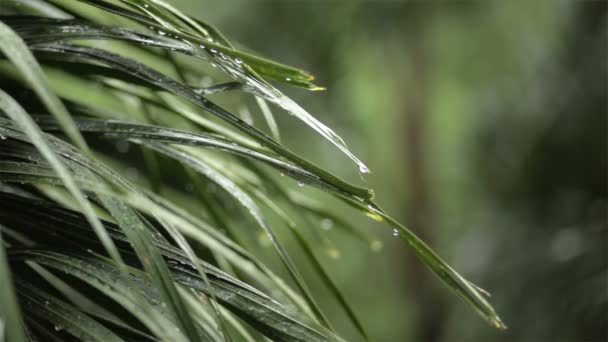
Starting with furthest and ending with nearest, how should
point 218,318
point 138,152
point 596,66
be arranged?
point 596,66
point 138,152
point 218,318

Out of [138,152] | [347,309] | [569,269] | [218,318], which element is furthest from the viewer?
[569,269]

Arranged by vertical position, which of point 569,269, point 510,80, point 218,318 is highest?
point 510,80

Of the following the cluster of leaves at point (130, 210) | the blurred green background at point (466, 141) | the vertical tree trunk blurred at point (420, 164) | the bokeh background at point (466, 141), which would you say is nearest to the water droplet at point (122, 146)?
the cluster of leaves at point (130, 210)

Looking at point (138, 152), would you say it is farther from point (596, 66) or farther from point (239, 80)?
point (596, 66)

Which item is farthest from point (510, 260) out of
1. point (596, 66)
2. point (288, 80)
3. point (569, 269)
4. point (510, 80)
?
point (288, 80)

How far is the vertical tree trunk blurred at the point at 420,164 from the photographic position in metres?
2.86

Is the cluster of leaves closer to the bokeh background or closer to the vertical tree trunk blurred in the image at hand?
the bokeh background

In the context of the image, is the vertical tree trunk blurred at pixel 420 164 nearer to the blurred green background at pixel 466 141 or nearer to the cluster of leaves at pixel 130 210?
the blurred green background at pixel 466 141

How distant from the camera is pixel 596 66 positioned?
190 centimetres

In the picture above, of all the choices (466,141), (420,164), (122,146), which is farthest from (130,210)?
(420,164)

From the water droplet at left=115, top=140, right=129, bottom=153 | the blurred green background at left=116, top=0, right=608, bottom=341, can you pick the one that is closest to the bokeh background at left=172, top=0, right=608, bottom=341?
the blurred green background at left=116, top=0, right=608, bottom=341

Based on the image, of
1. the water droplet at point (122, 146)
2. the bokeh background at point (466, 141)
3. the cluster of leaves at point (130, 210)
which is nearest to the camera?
the cluster of leaves at point (130, 210)

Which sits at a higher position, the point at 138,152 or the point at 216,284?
the point at 138,152

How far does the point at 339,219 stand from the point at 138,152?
17 cm
